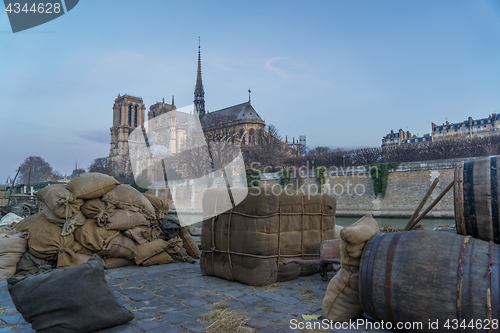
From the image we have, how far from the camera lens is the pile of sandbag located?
5039mm

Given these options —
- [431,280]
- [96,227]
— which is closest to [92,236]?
[96,227]

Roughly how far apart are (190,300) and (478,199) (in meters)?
3.03

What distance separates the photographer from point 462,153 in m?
32.2

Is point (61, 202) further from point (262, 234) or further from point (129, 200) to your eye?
point (262, 234)

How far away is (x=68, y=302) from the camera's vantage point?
9.02 feet

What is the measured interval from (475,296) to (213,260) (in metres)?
3.45

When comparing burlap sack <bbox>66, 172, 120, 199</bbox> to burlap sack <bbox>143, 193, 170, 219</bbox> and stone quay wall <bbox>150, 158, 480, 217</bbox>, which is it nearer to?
burlap sack <bbox>143, 193, 170, 219</bbox>

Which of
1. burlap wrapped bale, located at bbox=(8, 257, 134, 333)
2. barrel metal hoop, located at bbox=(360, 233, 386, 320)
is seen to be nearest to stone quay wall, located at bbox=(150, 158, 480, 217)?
barrel metal hoop, located at bbox=(360, 233, 386, 320)

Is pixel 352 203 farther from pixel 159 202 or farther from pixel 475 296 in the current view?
pixel 475 296

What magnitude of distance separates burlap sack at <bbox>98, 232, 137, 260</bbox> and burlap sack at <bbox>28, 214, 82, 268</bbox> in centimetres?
44

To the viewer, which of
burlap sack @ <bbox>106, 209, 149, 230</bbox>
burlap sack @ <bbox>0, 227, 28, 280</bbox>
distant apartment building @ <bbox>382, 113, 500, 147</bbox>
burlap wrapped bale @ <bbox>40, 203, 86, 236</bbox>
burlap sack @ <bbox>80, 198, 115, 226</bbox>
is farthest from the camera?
distant apartment building @ <bbox>382, 113, 500, 147</bbox>

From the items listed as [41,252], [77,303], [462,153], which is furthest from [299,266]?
[462,153]

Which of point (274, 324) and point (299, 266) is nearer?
point (274, 324)

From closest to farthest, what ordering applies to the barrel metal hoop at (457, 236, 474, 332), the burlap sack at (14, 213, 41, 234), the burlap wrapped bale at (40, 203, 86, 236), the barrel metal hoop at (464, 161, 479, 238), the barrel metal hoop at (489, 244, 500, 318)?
the barrel metal hoop at (489, 244, 500, 318) < the barrel metal hoop at (457, 236, 474, 332) < the barrel metal hoop at (464, 161, 479, 238) < the burlap wrapped bale at (40, 203, 86, 236) < the burlap sack at (14, 213, 41, 234)
